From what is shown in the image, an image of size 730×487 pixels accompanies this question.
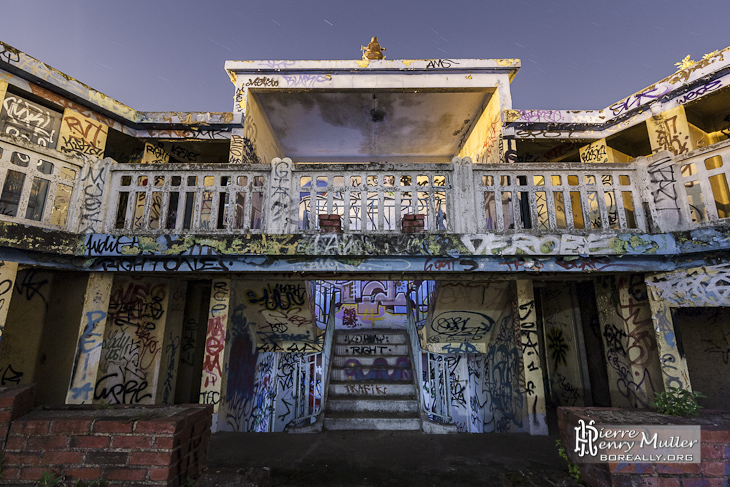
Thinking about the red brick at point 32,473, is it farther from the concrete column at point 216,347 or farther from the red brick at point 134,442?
the concrete column at point 216,347

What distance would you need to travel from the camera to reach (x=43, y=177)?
4680mm

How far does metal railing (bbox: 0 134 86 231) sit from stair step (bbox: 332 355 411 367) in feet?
18.7

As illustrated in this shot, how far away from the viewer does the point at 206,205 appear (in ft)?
26.1

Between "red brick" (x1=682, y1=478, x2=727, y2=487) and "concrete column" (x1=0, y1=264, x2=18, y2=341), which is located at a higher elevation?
"concrete column" (x1=0, y1=264, x2=18, y2=341)

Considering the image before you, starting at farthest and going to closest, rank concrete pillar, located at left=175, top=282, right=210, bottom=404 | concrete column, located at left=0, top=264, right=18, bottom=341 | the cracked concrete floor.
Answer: concrete pillar, located at left=175, top=282, right=210, bottom=404, concrete column, located at left=0, top=264, right=18, bottom=341, the cracked concrete floor

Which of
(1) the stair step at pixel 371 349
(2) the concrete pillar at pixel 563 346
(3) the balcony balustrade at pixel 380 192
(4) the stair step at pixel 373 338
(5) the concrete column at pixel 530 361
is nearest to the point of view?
(3) the balcony balustrade at pixel 380 192

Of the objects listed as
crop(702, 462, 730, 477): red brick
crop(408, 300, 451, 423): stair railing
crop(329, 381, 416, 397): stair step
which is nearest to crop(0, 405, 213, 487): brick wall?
crop(702, 462, 730, 477): red brick

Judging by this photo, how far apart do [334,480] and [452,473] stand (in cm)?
151

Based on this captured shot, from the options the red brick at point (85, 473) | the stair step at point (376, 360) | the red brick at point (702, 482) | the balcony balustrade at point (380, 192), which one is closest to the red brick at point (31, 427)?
the red brick at point (85, 473)

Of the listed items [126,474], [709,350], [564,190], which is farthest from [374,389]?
[709,350]

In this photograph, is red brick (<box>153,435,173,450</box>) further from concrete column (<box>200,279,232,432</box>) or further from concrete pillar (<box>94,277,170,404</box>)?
concrete pillar (<box>94,277,170,404</box>)

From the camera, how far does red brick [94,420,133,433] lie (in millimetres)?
2480

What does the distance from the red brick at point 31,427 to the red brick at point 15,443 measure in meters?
0.03

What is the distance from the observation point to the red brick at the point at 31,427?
253 centimetres
